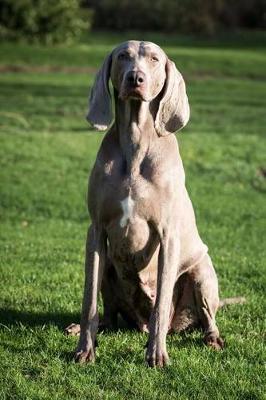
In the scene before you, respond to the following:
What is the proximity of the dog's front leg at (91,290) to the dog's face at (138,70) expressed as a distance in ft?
2.75

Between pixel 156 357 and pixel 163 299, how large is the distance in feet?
1.09

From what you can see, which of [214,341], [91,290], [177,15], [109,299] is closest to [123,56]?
[91,290]

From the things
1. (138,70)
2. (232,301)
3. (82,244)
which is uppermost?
(138,70)

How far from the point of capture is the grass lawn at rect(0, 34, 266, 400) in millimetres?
4344

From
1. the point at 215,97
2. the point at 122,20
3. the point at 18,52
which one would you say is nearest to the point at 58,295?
the point at 215,97

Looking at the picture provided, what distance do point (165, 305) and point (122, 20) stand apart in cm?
4349

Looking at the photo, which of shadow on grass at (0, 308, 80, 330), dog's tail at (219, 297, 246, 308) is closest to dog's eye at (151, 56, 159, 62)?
shadow on grass at (0, 308, 80, 330)

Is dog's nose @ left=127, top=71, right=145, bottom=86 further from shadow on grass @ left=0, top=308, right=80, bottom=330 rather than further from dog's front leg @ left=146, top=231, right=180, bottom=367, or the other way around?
shadow on grass @ left=0, top=308, right=80, bottom=330

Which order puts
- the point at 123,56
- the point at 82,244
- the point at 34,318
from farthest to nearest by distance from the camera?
the point at 82,244 < the point at 34,318 < the point at 123,56

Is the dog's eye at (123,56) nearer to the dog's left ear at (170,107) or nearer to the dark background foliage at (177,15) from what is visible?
the dog's left ear at (170,107)

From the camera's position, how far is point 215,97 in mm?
22594

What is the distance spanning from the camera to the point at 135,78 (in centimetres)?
434

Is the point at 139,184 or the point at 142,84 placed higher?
the point at 142,84

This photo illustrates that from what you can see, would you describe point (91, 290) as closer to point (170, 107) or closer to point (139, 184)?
point (139, 184)
